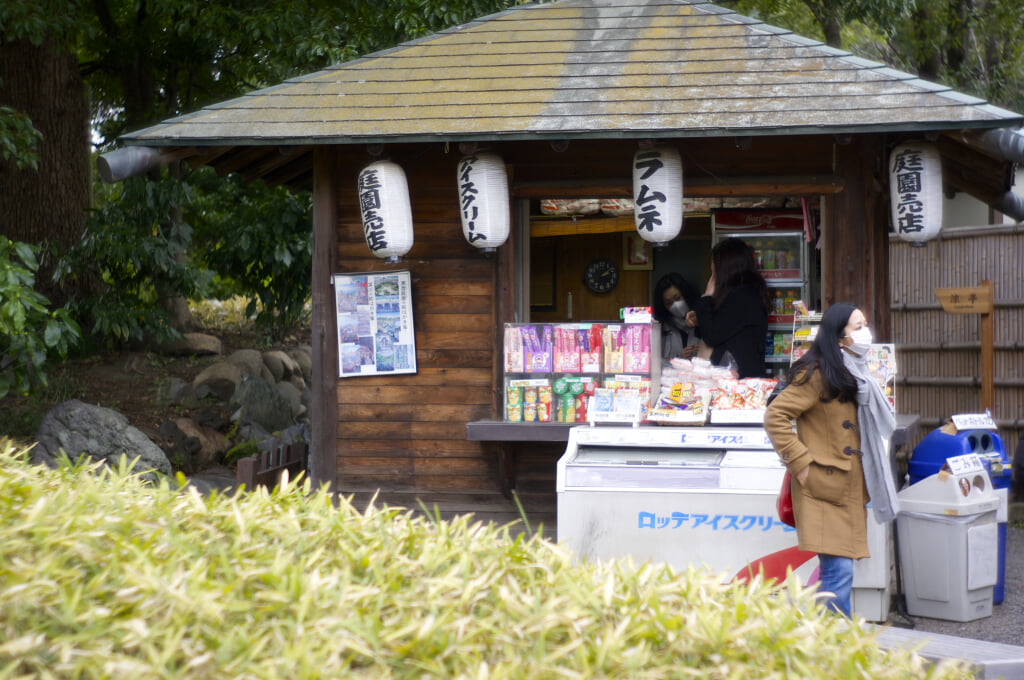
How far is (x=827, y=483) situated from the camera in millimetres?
5066

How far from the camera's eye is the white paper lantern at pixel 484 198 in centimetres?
696

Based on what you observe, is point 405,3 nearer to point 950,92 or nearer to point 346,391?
point 346,391

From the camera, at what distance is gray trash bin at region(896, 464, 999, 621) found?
610 cm

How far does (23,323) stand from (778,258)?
593 cm

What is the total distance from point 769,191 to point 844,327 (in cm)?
234

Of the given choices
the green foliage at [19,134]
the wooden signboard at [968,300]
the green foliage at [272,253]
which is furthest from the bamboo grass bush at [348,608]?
the green foliage at [272,253]

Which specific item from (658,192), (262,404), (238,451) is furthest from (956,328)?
(262,404)

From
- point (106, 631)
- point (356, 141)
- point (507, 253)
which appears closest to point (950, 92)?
point (507, 253)

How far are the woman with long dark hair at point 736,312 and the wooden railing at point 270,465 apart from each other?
3.15 m

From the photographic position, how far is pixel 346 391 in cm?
761

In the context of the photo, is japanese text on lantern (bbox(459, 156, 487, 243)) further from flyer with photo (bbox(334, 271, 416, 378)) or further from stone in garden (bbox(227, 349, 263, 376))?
stone in garden (bbox(227, 349, 263, 376))

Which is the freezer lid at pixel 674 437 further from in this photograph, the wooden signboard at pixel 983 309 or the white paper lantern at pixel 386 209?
the wooden signboard at pixel 983 309

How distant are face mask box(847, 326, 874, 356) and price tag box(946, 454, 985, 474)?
A: 1476 mm

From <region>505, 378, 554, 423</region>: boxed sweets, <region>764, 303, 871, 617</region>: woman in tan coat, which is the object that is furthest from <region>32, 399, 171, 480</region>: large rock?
<region>764, 303, 871, 617</region>: woman in tan coat
